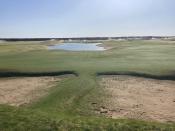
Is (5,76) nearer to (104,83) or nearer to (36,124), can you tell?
(104,83)

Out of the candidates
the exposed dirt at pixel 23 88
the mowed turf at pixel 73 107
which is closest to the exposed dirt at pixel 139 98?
the mowed turf at pixel 73 107

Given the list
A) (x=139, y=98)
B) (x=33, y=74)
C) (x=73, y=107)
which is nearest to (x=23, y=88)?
(x=33, y=74)

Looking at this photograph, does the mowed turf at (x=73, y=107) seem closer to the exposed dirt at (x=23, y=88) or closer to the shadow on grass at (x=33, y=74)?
the shadow on grass at (x=33, y=74)

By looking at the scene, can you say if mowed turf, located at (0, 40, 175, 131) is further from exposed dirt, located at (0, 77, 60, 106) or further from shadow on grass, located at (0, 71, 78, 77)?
exposed dirt, located at (0, 77, 60, 106)

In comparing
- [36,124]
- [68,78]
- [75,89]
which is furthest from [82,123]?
[68,78]

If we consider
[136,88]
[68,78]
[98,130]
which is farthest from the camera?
[68,78]

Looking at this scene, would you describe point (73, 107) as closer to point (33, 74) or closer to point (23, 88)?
point (23, 88)

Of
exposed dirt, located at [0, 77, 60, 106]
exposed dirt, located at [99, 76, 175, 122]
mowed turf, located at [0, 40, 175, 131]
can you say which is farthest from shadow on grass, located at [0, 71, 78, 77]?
exposed dirt, located at [99, 76, 175, 122]
